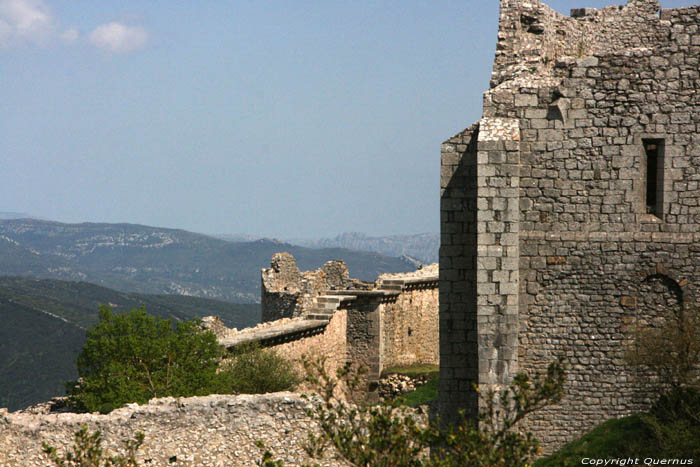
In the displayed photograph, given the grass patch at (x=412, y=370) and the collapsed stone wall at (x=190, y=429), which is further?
the grass patch at (x=412, y=370)

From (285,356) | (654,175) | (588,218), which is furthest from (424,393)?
(654,175)

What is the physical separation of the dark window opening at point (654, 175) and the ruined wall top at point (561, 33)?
1.81m

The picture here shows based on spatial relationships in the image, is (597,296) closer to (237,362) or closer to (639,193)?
(639,193)

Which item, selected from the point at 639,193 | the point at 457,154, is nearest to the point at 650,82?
the point at 639,193

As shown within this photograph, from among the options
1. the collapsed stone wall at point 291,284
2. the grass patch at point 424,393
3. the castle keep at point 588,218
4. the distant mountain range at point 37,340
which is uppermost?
the castle keep at point 588,218

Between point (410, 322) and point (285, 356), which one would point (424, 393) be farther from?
point (410, 322)

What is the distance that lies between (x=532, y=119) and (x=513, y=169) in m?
0.99

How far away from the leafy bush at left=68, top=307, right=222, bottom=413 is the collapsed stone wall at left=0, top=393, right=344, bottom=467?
1827 millimetres

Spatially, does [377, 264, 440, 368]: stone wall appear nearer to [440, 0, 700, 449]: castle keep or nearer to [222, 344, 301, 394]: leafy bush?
[222, 344, 301, 394]: leafy bush

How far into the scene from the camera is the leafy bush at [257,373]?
20.2 m

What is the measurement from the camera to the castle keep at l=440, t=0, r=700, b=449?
579 inches

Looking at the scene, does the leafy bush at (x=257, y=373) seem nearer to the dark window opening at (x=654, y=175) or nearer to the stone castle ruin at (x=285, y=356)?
the stone castle ruin at (x=285, y=356)

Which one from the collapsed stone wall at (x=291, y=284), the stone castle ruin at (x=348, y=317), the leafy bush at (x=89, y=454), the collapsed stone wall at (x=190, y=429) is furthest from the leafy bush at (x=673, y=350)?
the collapsed stone wall at (x=291, y=284)

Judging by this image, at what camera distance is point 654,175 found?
14906mm
